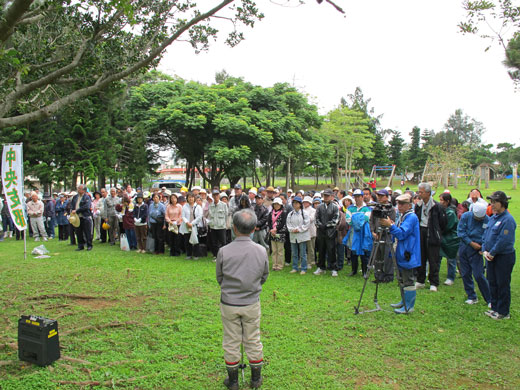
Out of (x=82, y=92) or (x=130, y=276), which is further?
(x=130, y=276)

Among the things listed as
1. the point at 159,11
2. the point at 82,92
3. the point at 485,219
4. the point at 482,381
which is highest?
the point at 159,11

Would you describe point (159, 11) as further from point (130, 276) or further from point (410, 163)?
point (410, 163)

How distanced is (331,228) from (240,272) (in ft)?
16.6

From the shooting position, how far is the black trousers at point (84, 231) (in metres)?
11.0

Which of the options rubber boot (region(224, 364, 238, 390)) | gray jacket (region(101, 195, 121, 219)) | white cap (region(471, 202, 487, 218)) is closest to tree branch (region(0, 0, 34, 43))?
rubber boot (region(224, 364, 238, 390))

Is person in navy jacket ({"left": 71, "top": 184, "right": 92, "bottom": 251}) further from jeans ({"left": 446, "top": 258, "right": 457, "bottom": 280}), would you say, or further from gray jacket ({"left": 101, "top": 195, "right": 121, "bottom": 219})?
jeans ({"left": 446, "top": 258, "right": 457, "bottom": 280})

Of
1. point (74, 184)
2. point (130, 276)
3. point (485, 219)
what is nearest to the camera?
point (485, 219)

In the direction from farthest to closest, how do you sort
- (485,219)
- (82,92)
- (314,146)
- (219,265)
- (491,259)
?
(314,146) < (485,219) < (82,92) < (491,259) < (219,265)

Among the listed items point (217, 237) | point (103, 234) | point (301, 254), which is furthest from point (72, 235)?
point (301, 254)

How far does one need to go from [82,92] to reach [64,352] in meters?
3.95

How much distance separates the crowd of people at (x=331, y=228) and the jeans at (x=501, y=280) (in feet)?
0.05

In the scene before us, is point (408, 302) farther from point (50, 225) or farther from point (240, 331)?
point (50, 225)

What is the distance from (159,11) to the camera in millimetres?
6777

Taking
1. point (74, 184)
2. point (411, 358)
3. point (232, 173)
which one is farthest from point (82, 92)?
point (74, 184)
